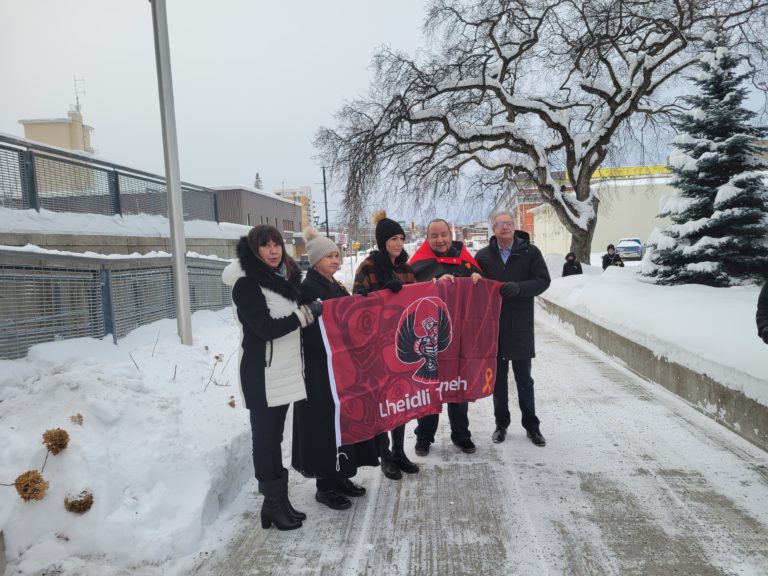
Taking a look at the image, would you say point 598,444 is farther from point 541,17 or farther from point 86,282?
point 541,17

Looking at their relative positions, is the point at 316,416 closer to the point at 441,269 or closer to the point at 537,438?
the point at 441,269

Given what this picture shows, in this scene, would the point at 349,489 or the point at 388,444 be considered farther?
the point at 388,444

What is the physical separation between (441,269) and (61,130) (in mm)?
23795

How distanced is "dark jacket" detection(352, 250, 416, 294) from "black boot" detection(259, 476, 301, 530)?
61.9 inches

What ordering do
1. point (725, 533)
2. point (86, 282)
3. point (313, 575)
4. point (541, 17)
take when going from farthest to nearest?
point (541, 17) < point (86, 282) < point (725, 533) < point (313, 575)

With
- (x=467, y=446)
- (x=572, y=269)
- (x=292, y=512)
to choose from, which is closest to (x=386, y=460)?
(x=467, y=446)

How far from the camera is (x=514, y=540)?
10.9 ft

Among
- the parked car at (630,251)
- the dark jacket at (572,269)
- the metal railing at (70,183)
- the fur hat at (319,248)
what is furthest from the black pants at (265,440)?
the parked car at (630,251)

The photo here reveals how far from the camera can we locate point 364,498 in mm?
4035

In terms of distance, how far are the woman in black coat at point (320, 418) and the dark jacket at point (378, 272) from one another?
1.36 feet

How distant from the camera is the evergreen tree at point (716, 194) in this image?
10.8 metres

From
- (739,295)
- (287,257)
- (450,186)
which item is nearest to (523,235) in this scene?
(287,257)

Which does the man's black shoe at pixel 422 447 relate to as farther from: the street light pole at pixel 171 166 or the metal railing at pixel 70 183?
the metal railing at pixel 70 183

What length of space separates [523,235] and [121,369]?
3.85 meters
